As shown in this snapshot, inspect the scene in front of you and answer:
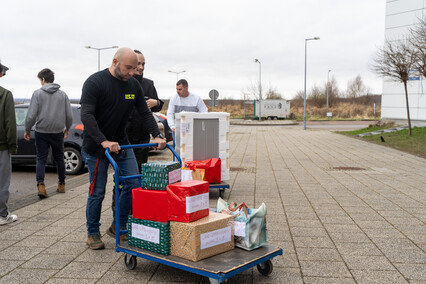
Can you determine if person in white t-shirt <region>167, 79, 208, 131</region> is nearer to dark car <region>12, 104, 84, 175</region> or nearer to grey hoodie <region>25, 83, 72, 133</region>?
grey hoodie <region>25, 83, 72, 133</region>

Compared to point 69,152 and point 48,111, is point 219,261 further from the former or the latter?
point 69,152

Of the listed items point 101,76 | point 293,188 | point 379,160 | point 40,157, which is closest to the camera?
point 101,76

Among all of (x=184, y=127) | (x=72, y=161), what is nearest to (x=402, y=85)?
(x=72, y=161)

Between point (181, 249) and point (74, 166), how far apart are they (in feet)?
23.2

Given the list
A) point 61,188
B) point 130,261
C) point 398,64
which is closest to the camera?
point 130,261

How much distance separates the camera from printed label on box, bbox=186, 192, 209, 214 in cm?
355

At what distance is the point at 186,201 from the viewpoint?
11.6 ft


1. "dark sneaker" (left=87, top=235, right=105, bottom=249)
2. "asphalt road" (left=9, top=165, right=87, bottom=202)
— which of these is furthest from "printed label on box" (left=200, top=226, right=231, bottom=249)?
"asphalt road" (left=9, top=165, right=87, bottom=202)

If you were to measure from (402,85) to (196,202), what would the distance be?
30285mm

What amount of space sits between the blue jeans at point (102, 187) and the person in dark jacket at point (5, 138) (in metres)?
1.53

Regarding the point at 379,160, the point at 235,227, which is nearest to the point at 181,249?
the point at 235,227

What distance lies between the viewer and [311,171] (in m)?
10.3

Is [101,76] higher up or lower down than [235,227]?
higher up

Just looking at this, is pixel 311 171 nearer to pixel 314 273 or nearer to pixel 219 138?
pixel 219 138
